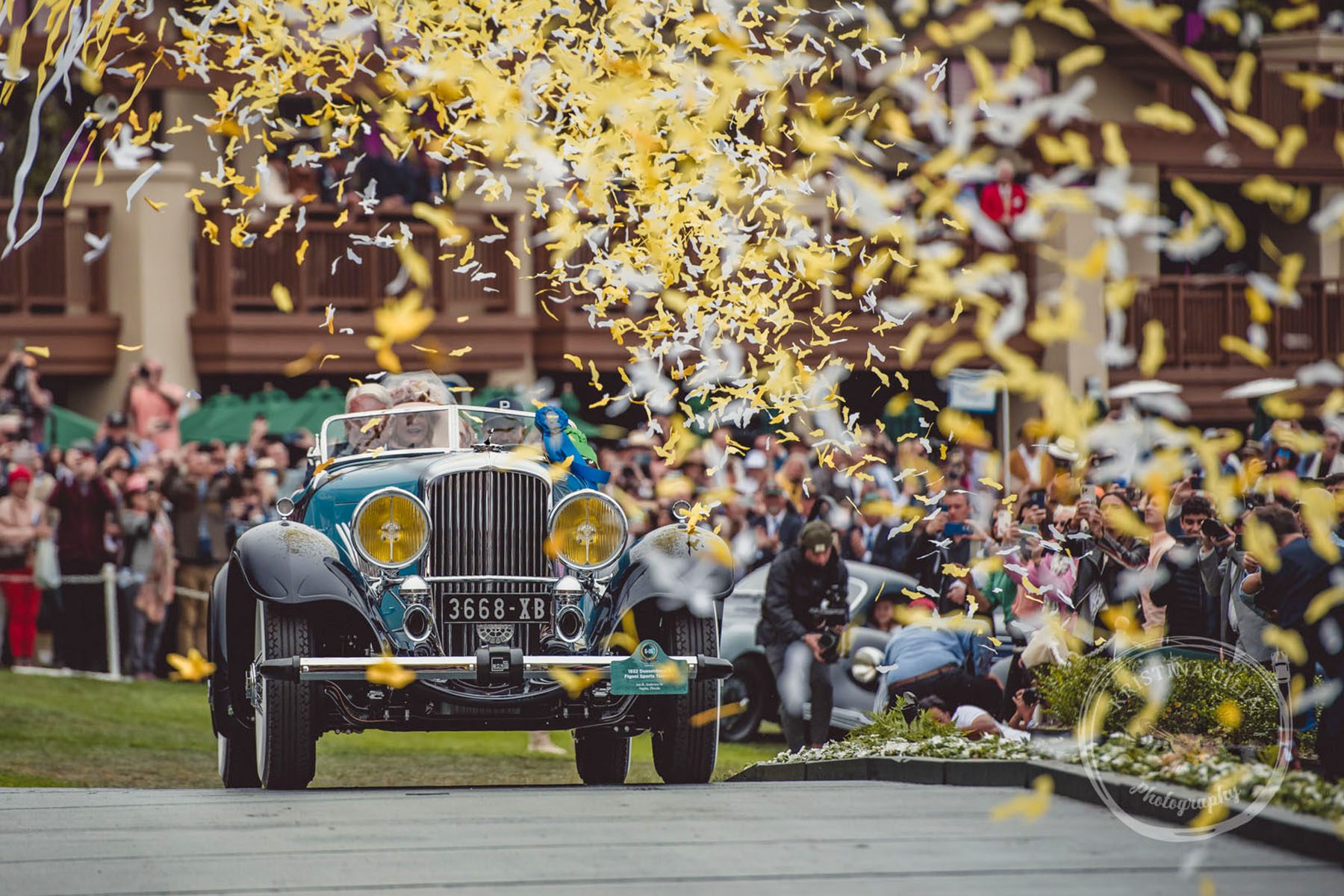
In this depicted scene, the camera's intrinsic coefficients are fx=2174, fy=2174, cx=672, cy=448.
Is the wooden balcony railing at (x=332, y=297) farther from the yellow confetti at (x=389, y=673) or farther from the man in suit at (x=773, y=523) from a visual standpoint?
the yellow confetti at (x=389, y=673)

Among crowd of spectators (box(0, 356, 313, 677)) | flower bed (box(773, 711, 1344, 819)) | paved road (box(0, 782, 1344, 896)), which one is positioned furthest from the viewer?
crowd of spectators (box(0, 356, 313, 677))

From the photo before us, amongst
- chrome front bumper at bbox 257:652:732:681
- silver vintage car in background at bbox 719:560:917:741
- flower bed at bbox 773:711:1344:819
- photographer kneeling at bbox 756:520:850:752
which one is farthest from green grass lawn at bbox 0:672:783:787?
chrome front bumper at bbox 257:652:732:681

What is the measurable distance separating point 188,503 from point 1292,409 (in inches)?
560

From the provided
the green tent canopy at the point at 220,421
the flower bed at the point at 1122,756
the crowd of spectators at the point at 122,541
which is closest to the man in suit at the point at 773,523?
the crowd of spectators at the point at 122,541

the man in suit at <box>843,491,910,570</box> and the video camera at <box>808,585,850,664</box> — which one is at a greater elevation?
the man in suit at <box>843,491,910,570</box>

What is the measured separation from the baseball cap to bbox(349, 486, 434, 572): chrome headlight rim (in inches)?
182

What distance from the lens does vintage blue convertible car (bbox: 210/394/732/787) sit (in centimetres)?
1022

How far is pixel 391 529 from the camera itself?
34.4ft

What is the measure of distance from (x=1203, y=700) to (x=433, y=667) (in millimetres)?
3529

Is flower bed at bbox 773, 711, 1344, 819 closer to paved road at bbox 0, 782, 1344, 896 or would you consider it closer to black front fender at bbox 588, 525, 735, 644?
paved road at bbox 0, 782, 1344, 896

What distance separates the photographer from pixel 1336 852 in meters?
7.00

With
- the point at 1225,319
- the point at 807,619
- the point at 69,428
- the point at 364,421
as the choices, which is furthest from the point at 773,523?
the point at 1225,319

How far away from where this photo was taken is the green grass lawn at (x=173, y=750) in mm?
13625

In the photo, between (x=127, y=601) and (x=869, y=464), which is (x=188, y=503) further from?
(x=869, y=464)
